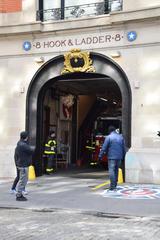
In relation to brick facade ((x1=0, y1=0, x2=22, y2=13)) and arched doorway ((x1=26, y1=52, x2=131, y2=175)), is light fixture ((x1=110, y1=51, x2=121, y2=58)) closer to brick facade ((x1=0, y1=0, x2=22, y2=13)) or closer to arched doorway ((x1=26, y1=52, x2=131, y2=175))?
arched doorway ((x1=26, y1=52, x2=131, y2=175))

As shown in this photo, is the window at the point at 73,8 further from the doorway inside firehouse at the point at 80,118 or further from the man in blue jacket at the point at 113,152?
the man in blue jacket at the point at 113,152

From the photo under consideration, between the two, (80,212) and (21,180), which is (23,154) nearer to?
(21,180)

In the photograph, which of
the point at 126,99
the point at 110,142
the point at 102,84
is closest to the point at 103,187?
the point at 110,142

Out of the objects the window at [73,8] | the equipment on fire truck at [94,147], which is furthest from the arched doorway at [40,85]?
the equipment on fire truck at [94,147]

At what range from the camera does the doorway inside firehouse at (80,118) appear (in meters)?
21.7

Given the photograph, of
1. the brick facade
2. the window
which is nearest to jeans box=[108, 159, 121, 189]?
the window

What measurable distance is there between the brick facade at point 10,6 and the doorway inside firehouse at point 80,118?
11.5 feet

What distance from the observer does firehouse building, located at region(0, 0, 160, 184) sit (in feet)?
53.3

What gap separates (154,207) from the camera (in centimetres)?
1150

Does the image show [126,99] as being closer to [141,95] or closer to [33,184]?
[141,95]

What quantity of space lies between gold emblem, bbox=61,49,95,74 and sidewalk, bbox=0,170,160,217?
12.9 feet

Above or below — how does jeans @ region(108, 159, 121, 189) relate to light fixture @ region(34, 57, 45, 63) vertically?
below

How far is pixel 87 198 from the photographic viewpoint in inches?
512

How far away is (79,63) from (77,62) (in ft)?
0.26
